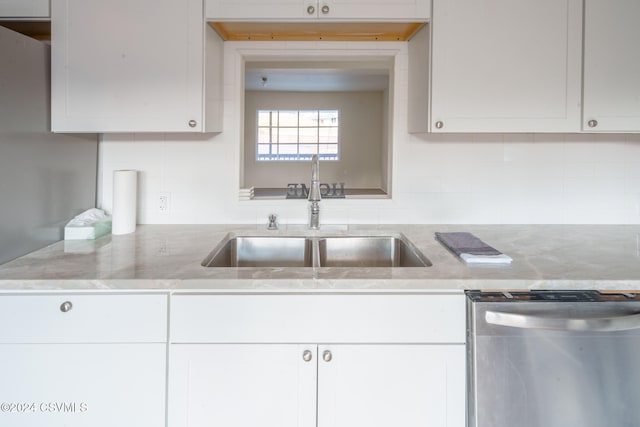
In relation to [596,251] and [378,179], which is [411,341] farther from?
[378,179]

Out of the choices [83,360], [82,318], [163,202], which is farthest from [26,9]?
[83,360]

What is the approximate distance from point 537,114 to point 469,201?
1.73 feet

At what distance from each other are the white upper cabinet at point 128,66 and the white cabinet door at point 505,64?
0.92 meters

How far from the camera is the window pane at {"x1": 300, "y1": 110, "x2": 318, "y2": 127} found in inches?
404

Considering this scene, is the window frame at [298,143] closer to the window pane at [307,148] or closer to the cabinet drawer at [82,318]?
the window pane at [307,148]

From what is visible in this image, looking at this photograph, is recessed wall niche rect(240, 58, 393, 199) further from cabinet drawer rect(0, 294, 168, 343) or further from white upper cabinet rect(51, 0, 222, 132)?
cabinet drawer rect(0, 294, 168, 343)

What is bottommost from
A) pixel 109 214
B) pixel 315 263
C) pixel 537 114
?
pixel 315 263

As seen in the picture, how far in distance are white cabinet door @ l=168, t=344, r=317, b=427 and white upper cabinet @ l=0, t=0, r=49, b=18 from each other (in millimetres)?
1322

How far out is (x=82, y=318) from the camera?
125 cm

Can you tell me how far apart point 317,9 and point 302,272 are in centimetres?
101

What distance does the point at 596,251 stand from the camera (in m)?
1.59

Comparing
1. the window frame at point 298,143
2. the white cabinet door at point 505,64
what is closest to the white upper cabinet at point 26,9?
the white cabinet door at point 505,64

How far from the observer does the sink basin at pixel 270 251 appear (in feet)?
6.36

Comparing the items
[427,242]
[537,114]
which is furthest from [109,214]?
[537,114]
